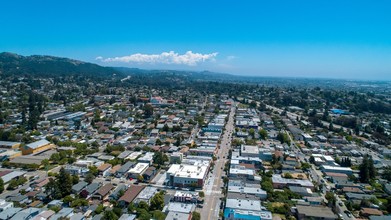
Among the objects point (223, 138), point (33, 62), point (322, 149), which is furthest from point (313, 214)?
point (33, 62)

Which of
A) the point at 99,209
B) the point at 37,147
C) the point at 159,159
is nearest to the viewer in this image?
the point at 99,209

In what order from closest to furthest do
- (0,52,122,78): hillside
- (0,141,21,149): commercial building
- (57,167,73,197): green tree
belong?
(57,167,73,197): green tree
(0,141,21,149): commercial building
(0,52,122,78): hillside

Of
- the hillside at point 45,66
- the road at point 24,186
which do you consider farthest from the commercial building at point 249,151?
the hillside at point 45,66

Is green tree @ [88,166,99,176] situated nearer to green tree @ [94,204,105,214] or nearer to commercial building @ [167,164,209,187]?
green tree @ [94,204,105,214]

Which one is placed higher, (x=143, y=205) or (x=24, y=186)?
(x=143, y=205)

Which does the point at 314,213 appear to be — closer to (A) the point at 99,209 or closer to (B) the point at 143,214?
(B) the point at 143,214

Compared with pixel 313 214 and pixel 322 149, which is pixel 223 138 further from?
pixel 313 214

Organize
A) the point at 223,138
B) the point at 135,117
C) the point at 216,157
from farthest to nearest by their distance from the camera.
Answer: the point at 135,117, the point at 223,138, the point at 216,157

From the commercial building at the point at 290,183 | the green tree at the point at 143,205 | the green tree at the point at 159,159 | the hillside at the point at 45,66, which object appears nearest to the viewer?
the green tree at the point at 143,205

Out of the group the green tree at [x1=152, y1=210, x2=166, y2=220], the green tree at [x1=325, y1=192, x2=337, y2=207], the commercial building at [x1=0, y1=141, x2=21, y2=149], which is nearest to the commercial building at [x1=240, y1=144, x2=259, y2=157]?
the green tree at [x1=325, y1=192, x2=337, y2=207]

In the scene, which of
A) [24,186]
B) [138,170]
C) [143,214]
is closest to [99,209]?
[143,214]

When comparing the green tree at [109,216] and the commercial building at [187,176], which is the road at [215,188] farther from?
the green tree at [109,216]
